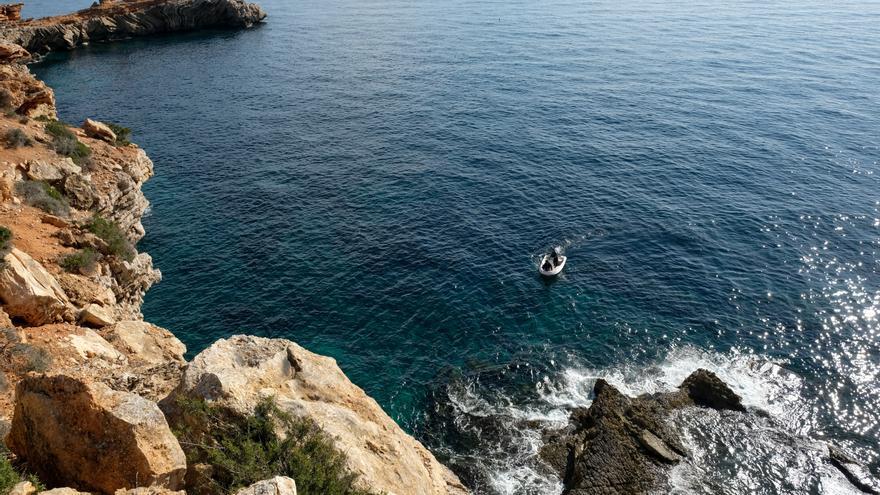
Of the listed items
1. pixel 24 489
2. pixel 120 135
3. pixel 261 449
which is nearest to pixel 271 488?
pixel 261 449

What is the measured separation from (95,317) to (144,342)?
290cm

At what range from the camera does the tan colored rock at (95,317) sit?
28.5 metres

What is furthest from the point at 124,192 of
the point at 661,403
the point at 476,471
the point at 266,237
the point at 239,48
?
the point at 239,48

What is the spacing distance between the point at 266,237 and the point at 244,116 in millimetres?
37955

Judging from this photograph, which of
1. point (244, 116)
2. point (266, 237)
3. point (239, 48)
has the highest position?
point (239, 48)

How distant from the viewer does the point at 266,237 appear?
180 feet

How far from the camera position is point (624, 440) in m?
34.1

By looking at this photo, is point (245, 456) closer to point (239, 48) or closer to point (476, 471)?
point (476, 471)

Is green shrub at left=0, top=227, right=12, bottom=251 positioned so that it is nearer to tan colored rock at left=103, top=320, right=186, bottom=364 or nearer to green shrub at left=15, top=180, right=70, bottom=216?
tan colored rock at left=103, top=320, right=186, bottom=364

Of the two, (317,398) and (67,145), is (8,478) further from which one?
(67,145)

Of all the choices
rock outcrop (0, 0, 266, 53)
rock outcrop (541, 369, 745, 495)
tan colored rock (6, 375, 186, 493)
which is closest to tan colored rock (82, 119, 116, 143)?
tan colored rock (6, 375, 186, 493)

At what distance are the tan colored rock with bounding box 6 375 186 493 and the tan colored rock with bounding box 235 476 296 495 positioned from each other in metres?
3.09

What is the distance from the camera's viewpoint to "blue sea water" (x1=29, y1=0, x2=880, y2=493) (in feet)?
128

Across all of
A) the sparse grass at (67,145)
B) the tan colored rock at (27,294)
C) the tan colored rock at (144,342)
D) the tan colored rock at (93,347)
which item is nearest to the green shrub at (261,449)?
the tan colored rock at (93,347)
